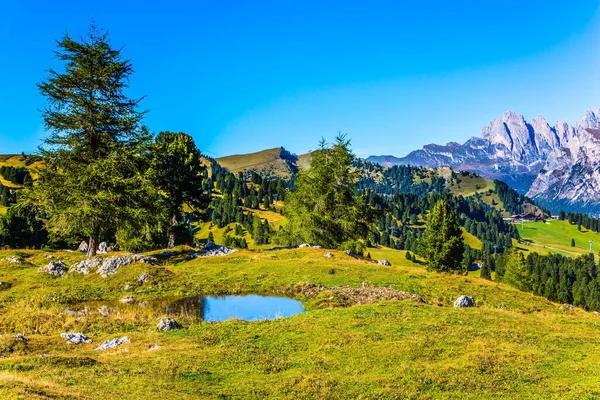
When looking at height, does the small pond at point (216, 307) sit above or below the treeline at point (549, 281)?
above

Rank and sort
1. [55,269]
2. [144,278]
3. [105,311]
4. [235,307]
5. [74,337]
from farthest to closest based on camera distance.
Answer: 1. [55,269]
2. [144,278]
3. [235,307]
4. [105,311]
5. [74,337]

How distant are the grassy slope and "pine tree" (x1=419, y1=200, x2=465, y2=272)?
47559 millimetres

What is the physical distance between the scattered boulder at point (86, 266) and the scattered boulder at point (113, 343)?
1999cm

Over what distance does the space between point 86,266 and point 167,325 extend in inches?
778

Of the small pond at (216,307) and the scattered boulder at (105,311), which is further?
the small pond at (216,307)

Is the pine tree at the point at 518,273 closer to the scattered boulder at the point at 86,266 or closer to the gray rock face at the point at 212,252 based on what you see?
the gray rock face at the point at 212,252

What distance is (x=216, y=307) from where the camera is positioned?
104 ft

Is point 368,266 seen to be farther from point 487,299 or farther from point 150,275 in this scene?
point 150,275

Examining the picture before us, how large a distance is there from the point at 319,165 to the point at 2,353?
4923cm

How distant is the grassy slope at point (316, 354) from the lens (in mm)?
14609

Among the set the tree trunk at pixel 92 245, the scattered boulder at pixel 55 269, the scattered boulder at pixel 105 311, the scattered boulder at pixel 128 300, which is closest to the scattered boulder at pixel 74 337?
the scattered boulder at pixel 105 311

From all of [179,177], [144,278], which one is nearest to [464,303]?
[144,278]

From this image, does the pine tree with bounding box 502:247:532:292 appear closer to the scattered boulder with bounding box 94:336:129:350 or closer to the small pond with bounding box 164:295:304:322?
the small pond with bounding box 164:295:304:322

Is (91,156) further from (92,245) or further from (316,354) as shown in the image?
(316,354)
